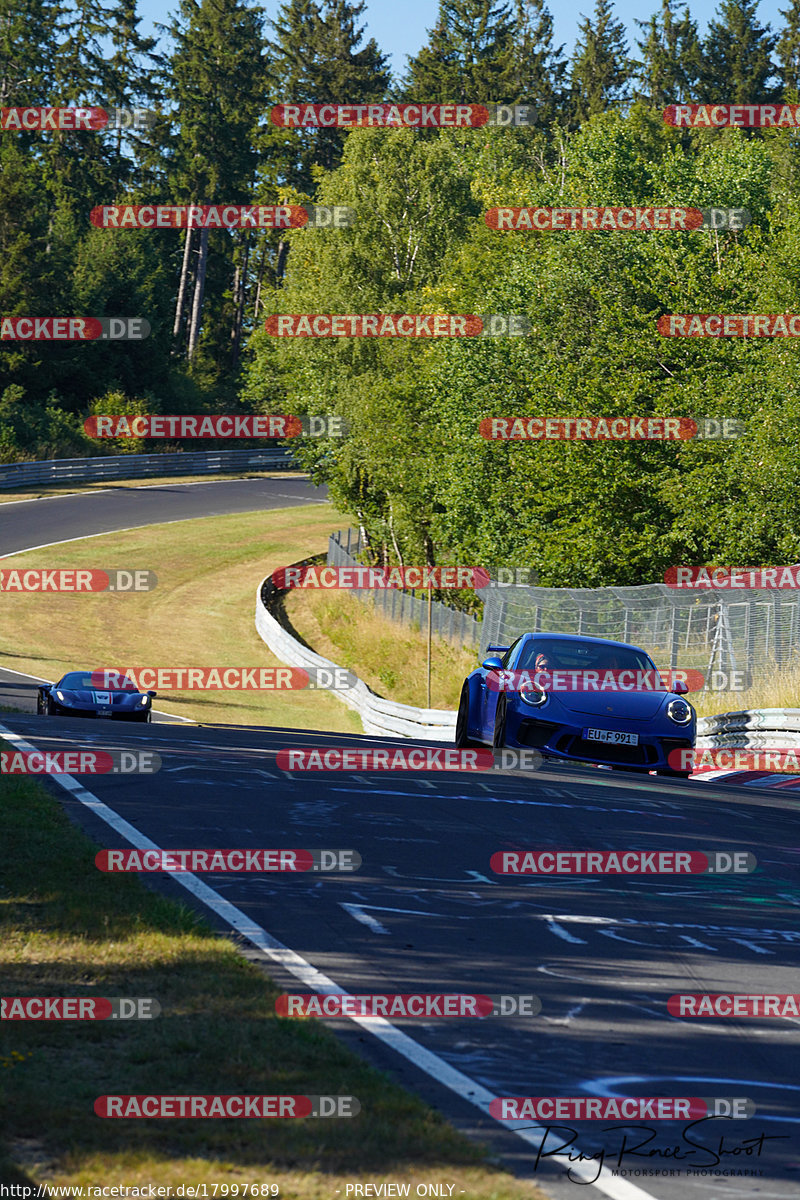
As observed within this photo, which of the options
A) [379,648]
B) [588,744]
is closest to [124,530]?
[379,648]

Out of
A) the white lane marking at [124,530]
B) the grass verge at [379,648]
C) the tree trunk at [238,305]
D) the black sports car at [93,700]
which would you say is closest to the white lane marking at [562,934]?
the black sports car at [93,700]

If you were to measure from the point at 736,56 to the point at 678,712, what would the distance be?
251ft

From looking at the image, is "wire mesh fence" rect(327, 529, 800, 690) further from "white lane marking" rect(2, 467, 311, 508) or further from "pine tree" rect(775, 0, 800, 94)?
"pine tree" rect(775, 0, 800, 94)

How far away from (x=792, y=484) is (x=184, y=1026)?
26.1 m

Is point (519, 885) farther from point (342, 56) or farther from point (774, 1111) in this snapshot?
point (342, 56)

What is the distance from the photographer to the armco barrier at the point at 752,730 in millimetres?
18438

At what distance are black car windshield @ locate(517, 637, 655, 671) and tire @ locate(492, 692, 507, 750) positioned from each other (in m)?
0.66

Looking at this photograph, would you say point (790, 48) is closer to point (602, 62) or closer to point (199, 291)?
point (602, 62)

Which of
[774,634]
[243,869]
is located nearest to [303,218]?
[774,634]

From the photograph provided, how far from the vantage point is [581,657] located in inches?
590

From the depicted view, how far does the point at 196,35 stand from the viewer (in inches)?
3364

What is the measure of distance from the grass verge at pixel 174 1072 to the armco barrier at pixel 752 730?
1297cm

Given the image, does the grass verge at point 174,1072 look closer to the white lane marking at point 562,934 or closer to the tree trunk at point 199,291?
the white lane marking at point 562,934

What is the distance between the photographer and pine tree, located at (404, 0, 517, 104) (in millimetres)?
86312
